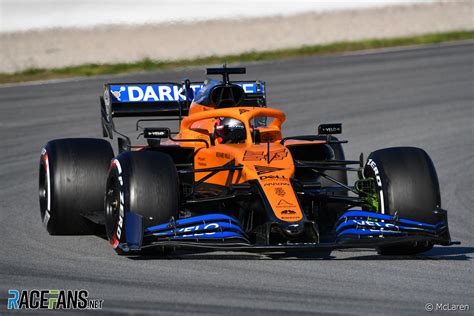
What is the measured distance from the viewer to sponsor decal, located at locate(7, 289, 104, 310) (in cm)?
821

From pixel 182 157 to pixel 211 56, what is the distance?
1461 centimetres

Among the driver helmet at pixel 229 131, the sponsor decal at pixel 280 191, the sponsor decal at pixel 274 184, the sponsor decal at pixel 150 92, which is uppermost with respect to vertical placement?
the sponsor decal at pixel 150 92

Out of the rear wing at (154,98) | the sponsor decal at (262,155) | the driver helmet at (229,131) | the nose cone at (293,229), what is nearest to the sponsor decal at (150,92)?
the rear wing at (154,98)

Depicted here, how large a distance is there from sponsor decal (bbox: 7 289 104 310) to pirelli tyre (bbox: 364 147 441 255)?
3234 millimetres

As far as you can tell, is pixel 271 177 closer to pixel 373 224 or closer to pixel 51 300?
pixel 373 224

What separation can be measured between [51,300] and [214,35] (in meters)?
22.9

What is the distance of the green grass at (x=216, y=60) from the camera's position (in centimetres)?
2572

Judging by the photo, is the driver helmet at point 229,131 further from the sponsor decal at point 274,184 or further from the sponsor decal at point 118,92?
the sponsor decal at point 118,92

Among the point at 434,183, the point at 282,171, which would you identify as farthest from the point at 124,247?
the point at 434,183

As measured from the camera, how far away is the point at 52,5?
1486 inches

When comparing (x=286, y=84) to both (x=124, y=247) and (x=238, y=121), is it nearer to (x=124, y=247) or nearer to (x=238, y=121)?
(x=238, y=121)

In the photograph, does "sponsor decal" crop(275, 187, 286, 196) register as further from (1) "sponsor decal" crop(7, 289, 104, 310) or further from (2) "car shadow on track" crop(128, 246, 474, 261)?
(1) "sponsor decal" crop(7, 289, 104, 310)

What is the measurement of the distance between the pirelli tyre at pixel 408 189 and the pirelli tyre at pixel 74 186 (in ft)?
9.55

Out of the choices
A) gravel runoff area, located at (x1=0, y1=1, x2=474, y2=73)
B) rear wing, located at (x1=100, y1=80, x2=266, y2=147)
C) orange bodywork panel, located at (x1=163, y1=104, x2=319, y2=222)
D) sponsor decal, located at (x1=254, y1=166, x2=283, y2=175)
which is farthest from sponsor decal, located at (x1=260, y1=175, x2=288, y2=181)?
gravel runoff area, located at (x1=0, y1=1, x2=474, y2=73)
